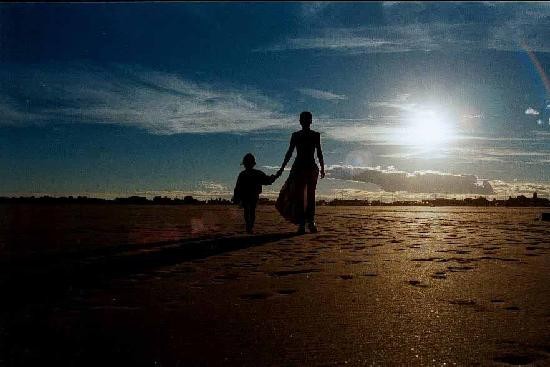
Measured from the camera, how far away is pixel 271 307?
4.51 meters

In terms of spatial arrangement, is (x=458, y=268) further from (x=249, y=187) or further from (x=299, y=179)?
(x=249, y=187)

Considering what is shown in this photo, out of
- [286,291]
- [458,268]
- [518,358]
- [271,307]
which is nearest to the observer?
[518,358]

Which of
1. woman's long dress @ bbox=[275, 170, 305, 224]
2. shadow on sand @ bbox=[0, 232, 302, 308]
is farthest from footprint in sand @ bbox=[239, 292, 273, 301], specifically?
woman's long dress @ bbox=[275, 170, 305, 224]

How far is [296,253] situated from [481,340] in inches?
190

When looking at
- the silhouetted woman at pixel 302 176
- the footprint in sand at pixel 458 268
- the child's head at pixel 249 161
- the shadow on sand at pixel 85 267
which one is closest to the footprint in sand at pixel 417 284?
the footprint in sand at pixel 458 268

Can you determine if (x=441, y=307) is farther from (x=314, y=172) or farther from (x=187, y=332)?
(x=314, y=172)

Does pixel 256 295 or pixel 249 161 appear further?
pixel 249 161

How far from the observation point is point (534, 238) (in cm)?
1147

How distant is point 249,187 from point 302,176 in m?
1.13

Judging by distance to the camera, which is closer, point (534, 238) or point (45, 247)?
point (45, 247)

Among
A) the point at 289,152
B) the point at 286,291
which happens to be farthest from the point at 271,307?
the point at 289,152

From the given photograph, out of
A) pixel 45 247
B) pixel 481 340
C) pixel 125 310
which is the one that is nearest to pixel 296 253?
pixel 45 247

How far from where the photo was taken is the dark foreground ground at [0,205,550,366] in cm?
325

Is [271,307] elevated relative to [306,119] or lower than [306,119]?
lower
